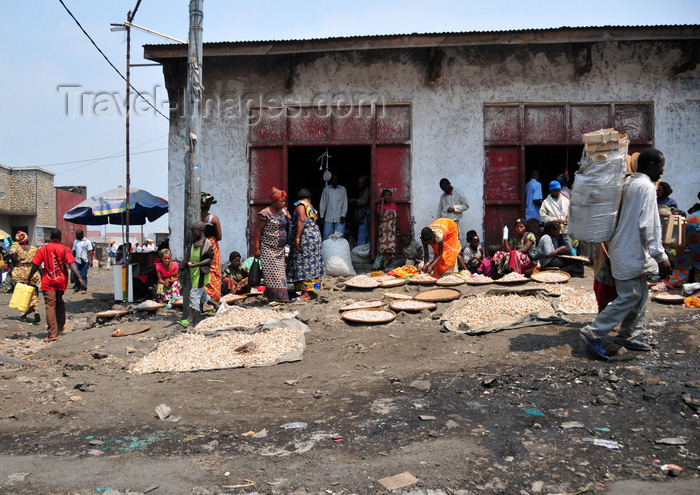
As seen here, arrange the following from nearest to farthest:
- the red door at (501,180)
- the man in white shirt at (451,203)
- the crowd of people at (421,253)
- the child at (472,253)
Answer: the crowd of people at (421,253), the child at (472,253), the man in white shirt at (451,203), the red door at (501,180)

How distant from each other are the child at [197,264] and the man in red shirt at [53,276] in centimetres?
188

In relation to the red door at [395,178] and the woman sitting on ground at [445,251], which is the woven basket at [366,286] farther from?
the red door at [395,178]

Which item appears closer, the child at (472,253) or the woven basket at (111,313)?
the woven basket at (111,313)

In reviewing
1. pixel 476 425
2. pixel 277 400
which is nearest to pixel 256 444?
pixel 277 400

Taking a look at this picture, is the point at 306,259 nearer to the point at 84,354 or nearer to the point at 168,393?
the point at 84,354

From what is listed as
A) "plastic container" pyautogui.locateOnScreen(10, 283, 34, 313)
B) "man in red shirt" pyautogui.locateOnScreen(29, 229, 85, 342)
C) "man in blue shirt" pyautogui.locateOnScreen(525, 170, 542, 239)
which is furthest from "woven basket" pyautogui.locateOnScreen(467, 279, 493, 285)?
"plastic container" pyautogui.locateOnScreen(10, 283, 34, 313)

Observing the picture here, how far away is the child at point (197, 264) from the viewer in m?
7.25

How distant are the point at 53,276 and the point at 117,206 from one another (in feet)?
12.7

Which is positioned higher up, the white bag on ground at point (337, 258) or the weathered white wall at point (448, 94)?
the weathered white wall at point (448, 94)

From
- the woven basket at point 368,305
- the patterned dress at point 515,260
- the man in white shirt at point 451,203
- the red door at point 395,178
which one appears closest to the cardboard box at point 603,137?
the woven basket at point 368,305

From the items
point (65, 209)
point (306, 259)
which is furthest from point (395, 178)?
point (65, 209)

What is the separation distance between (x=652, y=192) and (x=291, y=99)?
7403 mm

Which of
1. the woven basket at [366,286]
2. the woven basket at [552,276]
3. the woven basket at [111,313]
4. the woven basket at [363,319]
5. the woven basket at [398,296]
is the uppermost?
the woven basket at [552,276]

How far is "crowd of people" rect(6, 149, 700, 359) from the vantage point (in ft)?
15.0
